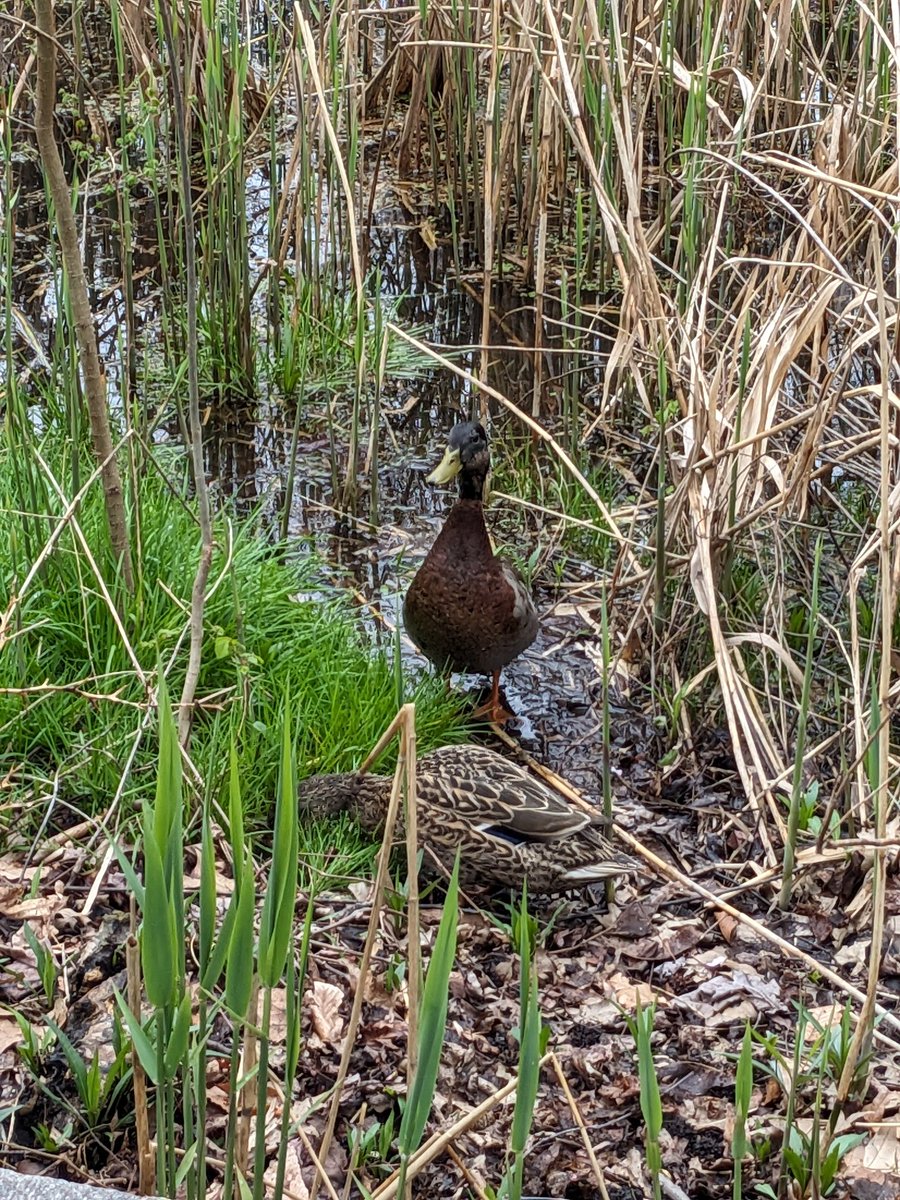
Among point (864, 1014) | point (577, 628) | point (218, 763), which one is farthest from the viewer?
point (577, 628)

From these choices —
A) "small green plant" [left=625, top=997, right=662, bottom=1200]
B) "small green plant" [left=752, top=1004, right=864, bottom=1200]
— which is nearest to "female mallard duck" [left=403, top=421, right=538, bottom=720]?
"small green plant" [left=752, top=1004, right=864, bottom=1200]

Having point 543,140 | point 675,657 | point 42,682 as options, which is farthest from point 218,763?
point 543,140

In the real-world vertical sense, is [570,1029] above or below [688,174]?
below

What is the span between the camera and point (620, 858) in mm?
3365

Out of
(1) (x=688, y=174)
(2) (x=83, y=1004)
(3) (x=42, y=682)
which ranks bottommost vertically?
(2) (x=83, y=1004)

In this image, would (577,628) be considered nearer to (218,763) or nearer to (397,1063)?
(218,763)

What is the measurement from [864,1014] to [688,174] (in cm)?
271

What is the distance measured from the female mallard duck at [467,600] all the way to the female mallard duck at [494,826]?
66cm

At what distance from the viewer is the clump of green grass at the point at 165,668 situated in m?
3.24

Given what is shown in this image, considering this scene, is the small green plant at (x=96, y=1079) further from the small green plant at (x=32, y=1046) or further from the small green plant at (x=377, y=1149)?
the small green plant at (x=377, y=1149)

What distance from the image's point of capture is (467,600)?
13.0ft

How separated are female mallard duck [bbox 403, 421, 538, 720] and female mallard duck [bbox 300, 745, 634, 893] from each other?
66 centimetres

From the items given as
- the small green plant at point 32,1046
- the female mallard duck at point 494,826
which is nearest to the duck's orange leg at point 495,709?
the female mallard duck at point 494,826

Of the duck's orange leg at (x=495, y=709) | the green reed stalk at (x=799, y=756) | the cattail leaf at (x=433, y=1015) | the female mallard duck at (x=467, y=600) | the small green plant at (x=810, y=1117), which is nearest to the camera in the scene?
the cattail leaf at (x=433, y=1015)
